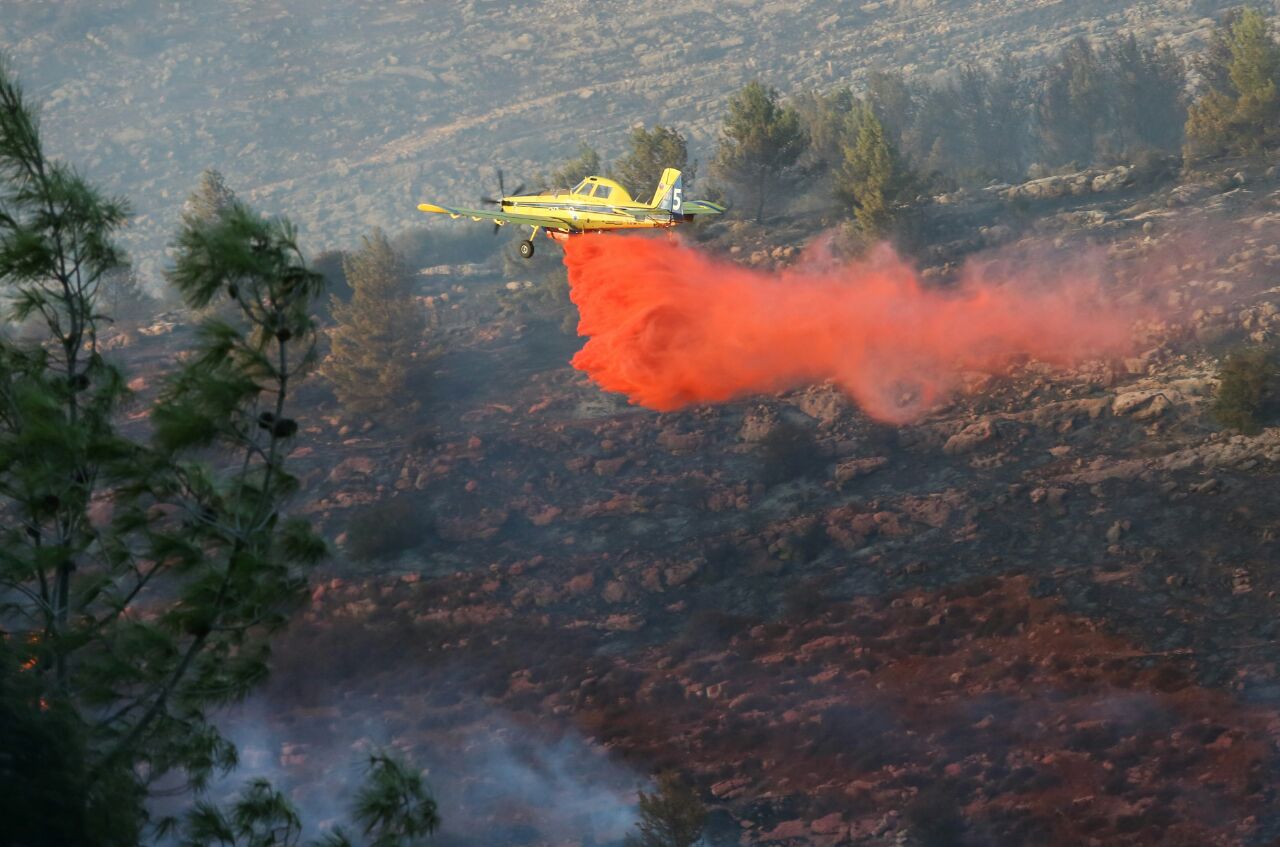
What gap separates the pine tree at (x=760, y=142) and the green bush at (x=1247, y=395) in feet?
108

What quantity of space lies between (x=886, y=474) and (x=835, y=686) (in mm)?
13283

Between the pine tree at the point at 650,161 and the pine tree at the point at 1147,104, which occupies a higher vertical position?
the pine tree at the point at 650,161

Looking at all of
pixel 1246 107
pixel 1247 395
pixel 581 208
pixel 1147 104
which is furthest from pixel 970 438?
pixel 1147 104

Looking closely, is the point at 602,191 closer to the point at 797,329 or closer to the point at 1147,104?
the point at 797,329

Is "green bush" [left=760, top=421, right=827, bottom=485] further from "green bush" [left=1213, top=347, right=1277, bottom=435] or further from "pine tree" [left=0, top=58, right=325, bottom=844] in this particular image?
"pine tree" [left=0, top=58, right=325, bottom=844]

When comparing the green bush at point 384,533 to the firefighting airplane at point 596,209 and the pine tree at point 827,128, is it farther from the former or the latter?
the pine tree at point 827,128

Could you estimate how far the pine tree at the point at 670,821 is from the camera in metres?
35.6

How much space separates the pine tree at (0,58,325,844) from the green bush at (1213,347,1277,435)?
40450mm

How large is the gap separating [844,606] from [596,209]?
674 inches

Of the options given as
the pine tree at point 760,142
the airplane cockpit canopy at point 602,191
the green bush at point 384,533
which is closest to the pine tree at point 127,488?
the airplane cockpit canopy at point 602,191

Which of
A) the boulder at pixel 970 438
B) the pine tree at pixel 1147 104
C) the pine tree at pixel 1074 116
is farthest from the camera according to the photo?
the pine tree at pixel 1074 116

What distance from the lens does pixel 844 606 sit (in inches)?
1802

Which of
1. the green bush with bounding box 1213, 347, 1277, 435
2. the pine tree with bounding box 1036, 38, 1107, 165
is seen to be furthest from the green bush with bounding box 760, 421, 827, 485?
the pine tree with bounding box 1036, 38, 1107, 165

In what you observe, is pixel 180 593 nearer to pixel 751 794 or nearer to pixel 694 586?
pixel 751 794
